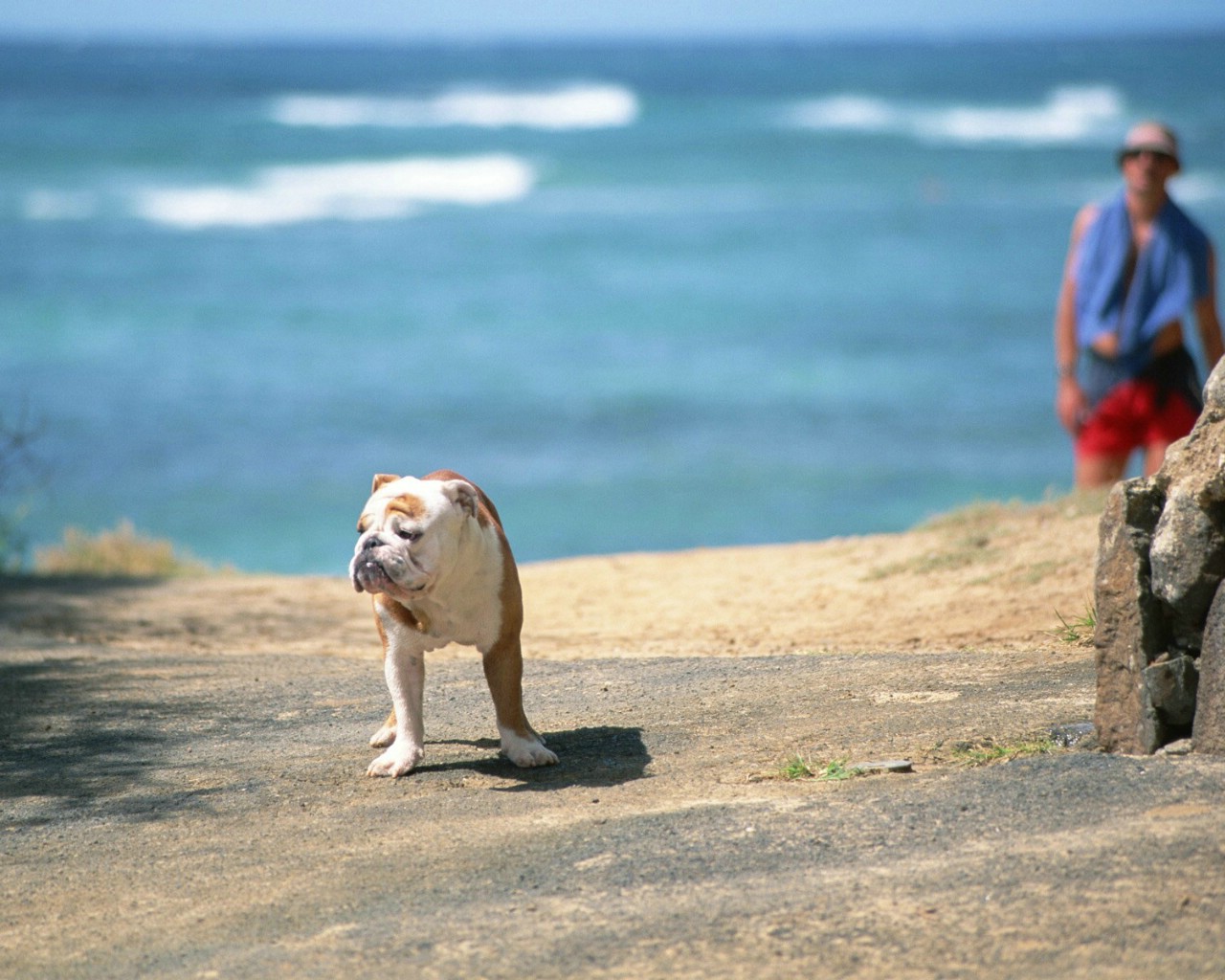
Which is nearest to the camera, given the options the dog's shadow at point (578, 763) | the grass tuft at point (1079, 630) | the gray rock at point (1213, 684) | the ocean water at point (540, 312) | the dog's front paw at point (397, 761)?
the gray rock at point (1213, 684)

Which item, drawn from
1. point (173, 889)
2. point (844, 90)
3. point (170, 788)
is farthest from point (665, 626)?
point (844, 90)

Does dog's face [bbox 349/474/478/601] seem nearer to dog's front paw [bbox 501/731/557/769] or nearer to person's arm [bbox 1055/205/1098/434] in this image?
dog's front paw [bbox 501/731/557/769]

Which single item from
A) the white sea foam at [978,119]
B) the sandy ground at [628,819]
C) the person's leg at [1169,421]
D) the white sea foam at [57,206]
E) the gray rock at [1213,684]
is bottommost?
the sandy ground at [628,819]

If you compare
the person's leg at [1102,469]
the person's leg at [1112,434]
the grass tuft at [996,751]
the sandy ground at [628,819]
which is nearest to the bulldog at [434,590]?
the sandy ground at [628,819]

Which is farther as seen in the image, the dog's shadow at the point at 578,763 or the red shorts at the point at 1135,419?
the red shorts at the point at 1135,419

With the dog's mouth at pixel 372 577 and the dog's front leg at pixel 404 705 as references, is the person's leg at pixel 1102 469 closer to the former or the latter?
the dog's front leg at pixel 404 705

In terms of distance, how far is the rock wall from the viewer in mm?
4520

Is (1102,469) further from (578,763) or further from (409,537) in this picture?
(409,537)

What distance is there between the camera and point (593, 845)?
14.5ft

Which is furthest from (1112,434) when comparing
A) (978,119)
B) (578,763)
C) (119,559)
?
(978,119)

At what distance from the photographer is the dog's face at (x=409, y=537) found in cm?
471

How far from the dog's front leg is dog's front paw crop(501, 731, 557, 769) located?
31 centimetres

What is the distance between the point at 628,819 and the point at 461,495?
46.5 inches

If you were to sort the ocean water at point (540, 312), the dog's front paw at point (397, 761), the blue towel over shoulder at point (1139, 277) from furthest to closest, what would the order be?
the ocean water at point (540, 312) → the blue towel over shoulder at point (1139, 277) → the dog's front paw at point (397, 761)
